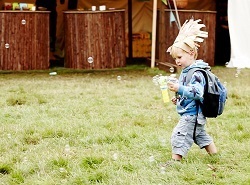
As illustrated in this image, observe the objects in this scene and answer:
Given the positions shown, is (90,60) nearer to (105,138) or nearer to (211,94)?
(105,138)

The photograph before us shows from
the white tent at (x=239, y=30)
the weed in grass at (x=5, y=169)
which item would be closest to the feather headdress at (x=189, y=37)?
the weed in grass at (x=5, y=169)

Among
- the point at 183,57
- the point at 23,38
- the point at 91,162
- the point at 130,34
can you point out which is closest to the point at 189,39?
the point at 183,57

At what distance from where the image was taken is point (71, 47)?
12.3 meters

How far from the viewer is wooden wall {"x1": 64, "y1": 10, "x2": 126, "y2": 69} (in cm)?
1212

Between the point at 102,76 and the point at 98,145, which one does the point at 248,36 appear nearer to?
the point at 102,76

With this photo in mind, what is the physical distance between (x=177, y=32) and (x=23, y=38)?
312 centimetres

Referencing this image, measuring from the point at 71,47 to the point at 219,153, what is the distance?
7.64 meters

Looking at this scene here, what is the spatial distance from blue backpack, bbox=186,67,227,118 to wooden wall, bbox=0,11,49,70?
7780 millimetres

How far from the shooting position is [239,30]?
13.4 m

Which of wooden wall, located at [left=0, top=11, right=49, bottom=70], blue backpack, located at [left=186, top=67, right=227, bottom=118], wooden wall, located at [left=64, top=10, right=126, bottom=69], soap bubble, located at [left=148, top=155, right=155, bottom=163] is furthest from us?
wooden wall, located at [left=64, top=10, right=126, bottom=69]

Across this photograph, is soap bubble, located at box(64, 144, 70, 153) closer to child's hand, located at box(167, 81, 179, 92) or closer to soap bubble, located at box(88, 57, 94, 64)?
child's hand, located at box(167, 81, 179, 92)

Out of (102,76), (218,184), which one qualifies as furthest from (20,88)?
(218,184)

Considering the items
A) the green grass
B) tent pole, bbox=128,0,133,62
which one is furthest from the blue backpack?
tent pole, bbox=128,0,133,62

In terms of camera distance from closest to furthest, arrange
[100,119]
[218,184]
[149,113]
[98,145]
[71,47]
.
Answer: [218,184] < [98,145] < [100,119] < [149,113] < [71,47]
